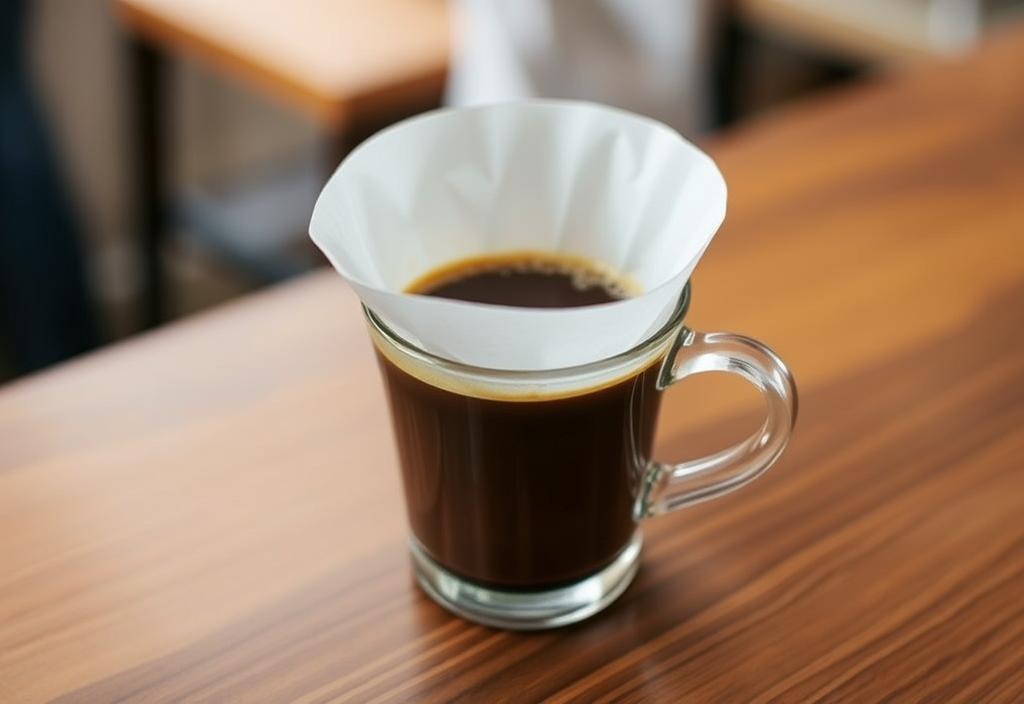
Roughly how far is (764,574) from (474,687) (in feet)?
0.45

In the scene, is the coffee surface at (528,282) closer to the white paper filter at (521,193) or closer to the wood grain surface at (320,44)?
the white paper filter at (521,193)

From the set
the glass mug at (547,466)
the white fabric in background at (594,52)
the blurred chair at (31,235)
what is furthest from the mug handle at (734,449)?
the blurred chair at (31,235)

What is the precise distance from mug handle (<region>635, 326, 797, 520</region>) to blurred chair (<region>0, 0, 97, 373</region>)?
132cm

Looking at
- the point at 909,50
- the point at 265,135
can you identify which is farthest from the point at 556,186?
the point at 265,135

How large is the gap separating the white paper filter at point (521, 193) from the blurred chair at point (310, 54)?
885 mm

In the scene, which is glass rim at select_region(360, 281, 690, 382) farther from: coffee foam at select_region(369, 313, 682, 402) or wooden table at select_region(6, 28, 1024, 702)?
wooden table at select_region(6, 28, 1024, 702)

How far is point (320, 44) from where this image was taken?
1.48m

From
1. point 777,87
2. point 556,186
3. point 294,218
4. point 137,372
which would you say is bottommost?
point 294,218

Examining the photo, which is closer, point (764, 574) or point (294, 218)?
point (764, 574)

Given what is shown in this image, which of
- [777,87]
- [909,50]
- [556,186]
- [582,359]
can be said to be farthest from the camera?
[777,87]

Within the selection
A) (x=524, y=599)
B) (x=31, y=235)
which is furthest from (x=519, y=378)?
(x=31, y=235)

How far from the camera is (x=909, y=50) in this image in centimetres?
146

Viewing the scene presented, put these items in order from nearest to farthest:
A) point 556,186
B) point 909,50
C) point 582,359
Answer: point 582,359
point 556,186
point 909,50

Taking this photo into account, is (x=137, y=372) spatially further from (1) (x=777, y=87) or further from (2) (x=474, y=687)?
(1) (x=777, y=87)
